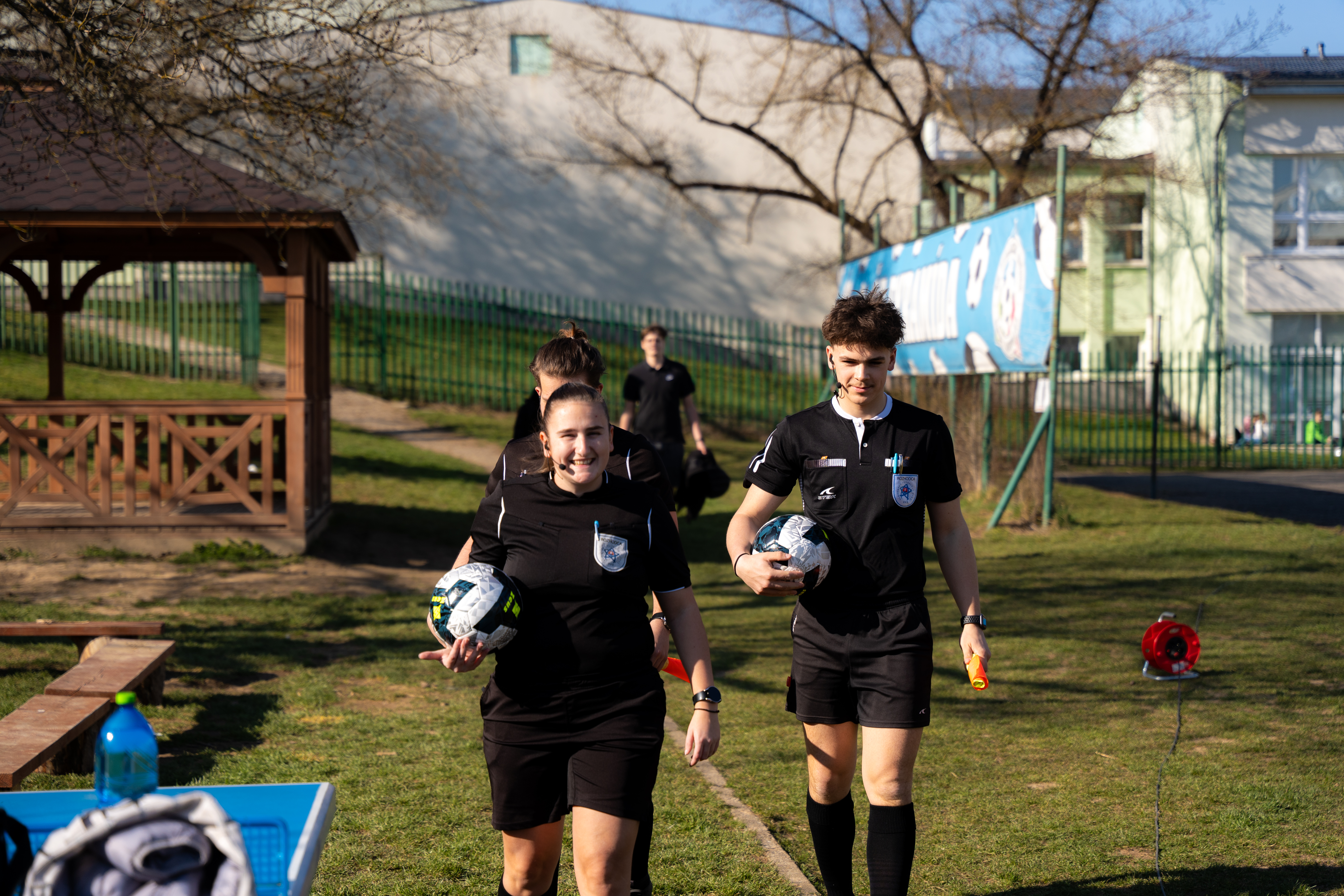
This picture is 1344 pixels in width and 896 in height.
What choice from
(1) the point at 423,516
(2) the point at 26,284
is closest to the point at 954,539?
(1) the point at 423,516

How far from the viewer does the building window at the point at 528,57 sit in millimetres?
30672

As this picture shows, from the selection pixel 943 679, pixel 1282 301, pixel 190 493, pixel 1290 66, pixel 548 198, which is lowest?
pixel 943 679

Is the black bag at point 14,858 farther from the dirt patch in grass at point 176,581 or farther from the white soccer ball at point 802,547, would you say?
the dirt patch in grass at point 176,581

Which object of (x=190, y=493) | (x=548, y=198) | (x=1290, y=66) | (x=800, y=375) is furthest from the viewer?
(x=548, y=198)

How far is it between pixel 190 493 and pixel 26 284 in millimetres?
4497

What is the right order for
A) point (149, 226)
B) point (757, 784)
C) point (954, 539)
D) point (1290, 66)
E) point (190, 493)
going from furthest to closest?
point (1290, 66) → point (190, 493) → point (149, 226) → point (757, 784) → point (954, 539)

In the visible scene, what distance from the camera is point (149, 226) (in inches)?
444

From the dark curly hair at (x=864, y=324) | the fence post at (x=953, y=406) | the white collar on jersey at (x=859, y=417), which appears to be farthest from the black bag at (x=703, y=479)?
the fence post at (x=953, y=406)

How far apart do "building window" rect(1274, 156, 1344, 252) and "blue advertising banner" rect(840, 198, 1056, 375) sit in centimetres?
1402

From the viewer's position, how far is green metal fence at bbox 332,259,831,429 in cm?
2355

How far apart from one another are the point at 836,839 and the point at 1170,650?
13.5 ft

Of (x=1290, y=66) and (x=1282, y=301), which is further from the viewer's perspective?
(x=1290, y=66)

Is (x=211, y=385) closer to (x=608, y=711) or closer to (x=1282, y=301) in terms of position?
(x=608, y=711)

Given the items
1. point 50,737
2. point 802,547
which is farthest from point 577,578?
point 50,737
